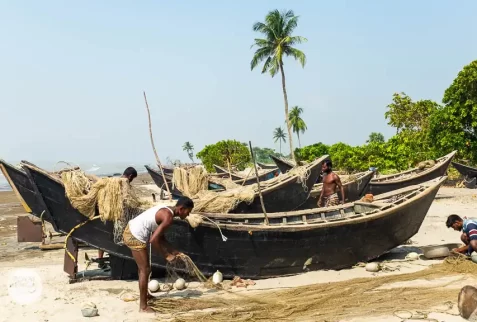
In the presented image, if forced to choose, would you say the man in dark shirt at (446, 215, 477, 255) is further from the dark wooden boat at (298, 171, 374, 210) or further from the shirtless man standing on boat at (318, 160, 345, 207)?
the dark wooden boat at (298, 171, 374, 210)

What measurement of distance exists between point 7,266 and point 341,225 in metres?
7.43

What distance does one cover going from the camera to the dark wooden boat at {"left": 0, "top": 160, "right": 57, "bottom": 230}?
302 inches

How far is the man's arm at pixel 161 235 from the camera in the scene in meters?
Answer: 6.00

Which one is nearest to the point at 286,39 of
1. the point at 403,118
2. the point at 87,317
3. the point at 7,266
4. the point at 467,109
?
the point at 403,118

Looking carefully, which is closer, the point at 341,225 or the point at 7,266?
the point at 341,225

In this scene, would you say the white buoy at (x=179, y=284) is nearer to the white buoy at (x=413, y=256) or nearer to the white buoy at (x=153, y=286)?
the white buoy at (x=153, y=286)

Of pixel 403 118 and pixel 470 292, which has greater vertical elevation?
pixel 403 118

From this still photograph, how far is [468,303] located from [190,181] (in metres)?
7.49

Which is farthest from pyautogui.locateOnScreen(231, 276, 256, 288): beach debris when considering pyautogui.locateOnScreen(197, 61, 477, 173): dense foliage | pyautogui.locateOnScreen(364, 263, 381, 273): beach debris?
pyautogui.locateOnScreen(197, 61, 477, 173): dense foliage

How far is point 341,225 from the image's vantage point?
309 inches

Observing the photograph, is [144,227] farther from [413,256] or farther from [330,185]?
[330,185]

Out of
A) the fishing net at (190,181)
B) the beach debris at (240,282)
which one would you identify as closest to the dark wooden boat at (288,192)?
the fishing net at (190,181)

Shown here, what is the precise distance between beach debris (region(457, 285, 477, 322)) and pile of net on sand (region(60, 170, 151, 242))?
467 centimetres

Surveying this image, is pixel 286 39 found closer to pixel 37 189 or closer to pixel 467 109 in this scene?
pixel 467 109
